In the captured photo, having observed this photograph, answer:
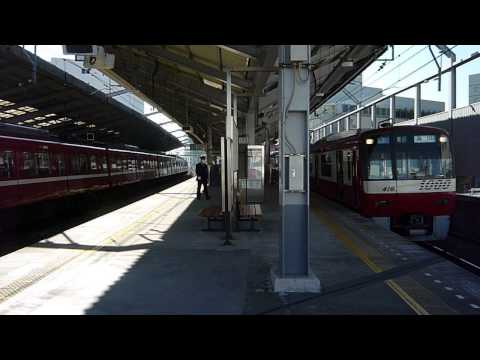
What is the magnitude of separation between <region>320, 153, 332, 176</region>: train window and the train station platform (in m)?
5.64

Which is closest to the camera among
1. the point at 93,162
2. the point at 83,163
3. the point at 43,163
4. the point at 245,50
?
the point at 245,50

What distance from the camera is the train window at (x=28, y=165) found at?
37.1 ft

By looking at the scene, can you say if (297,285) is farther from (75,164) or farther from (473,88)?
(473,88)

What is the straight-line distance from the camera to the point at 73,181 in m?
14.9

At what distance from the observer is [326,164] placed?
16.2 metres

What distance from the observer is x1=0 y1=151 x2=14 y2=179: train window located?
10.2 m

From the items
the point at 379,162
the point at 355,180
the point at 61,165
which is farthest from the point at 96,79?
the point at 379,162

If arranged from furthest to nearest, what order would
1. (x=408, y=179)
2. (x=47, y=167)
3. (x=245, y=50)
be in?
(x=47, y=167)
(x=408, y=179)
(x=245, y=50)

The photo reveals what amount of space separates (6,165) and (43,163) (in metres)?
2.15

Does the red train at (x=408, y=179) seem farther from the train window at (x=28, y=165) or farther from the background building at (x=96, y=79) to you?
the background building at (x=96, y=79)

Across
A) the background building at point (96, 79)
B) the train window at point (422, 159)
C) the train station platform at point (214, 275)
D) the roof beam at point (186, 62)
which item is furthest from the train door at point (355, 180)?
the background building at point (96, 79)
